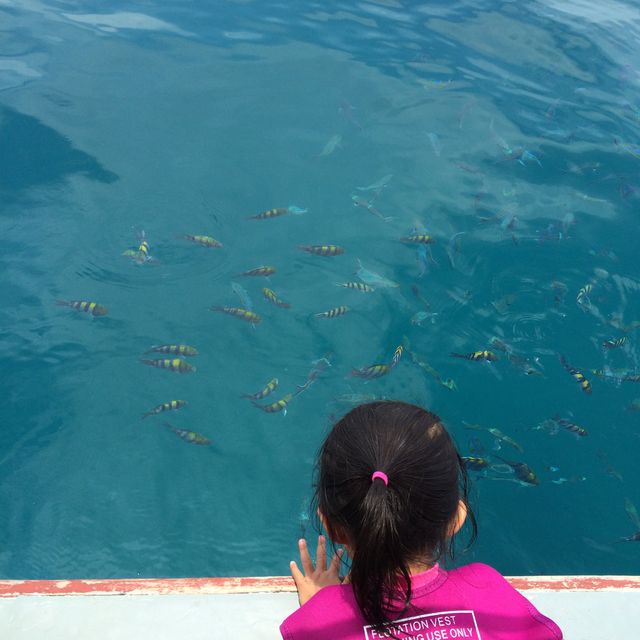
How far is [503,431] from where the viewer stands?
15.5 feet

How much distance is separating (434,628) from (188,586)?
1.12 m

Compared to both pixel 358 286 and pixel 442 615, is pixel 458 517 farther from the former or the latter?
pixel 358 286

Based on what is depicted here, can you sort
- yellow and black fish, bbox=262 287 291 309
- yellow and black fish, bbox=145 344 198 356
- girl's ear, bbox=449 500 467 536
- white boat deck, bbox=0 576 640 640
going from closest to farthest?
girl's ear, bbox=449 500 467 536 < white boat deck, bbox=0 576 640 640 < yellow and black fish, bbox=145 344 198 356 < yellow and black fish, bbox=262 287 291 309

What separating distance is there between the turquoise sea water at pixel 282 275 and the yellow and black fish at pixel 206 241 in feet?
0.47

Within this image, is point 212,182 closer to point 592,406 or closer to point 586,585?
point 592,406

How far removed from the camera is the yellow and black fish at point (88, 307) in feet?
17.0

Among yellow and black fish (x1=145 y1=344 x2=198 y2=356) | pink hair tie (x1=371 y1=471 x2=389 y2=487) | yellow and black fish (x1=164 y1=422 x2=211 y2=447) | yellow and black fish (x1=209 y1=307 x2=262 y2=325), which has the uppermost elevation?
pink hair tie (x1=371 y1=471 x2=389 y2=487)

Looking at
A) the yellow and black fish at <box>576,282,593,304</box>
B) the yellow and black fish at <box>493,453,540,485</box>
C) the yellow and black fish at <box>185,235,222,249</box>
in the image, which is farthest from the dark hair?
the yellow and black fish at <box>576,282,593,304</box>

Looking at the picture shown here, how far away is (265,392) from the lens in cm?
484

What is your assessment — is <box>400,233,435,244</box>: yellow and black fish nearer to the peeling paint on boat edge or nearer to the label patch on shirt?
the peeling paint on boat edge

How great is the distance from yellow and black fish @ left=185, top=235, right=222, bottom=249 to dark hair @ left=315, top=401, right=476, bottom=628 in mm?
4401

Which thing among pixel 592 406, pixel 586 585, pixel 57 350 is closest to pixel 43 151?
pixel 57 350

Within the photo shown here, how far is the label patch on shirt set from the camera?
1466mm

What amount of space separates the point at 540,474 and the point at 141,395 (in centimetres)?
331
